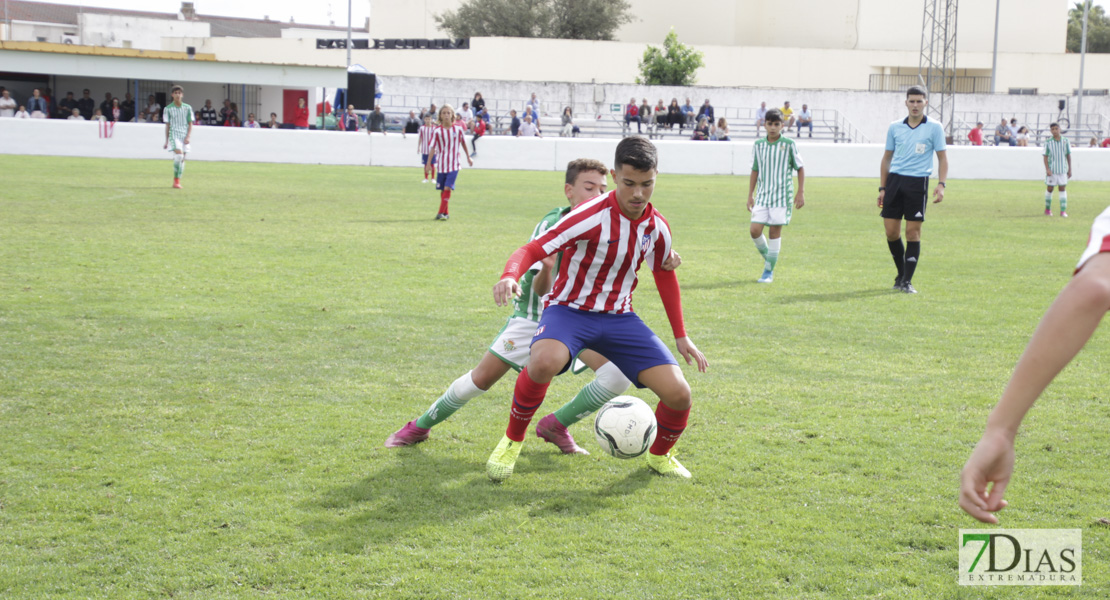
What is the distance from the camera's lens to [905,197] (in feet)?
34.4

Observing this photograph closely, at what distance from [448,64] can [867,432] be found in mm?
56267

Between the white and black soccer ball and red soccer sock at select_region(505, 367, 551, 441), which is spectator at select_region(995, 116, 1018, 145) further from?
red soccer sock at select_region(505, 367, 551, 441)

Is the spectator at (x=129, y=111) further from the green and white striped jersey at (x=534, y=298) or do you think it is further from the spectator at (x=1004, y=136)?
the green and white striped jersey at (x=534, y=298)

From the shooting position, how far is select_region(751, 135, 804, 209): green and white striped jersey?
36.8ft

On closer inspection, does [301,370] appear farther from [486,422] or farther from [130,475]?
[130,475]

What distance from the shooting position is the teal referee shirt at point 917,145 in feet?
34.1

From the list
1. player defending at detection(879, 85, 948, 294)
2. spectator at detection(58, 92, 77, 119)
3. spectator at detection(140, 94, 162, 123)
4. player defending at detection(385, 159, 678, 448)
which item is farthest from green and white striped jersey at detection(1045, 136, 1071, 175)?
spectator at detection(58, 92, 77, 119)

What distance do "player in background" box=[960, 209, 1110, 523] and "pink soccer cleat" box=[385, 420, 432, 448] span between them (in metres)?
3.71

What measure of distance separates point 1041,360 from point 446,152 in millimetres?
16496

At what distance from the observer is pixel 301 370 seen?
21.7ft

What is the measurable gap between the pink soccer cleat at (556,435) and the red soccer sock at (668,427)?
1.71 ft

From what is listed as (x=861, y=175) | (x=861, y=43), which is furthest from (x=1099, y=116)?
(x=861, y=175)

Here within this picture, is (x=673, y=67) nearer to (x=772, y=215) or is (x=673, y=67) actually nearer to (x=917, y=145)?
(x=772, y=215)

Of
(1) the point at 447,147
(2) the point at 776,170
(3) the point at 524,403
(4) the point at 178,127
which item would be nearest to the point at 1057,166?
(2) the point at 776,170
